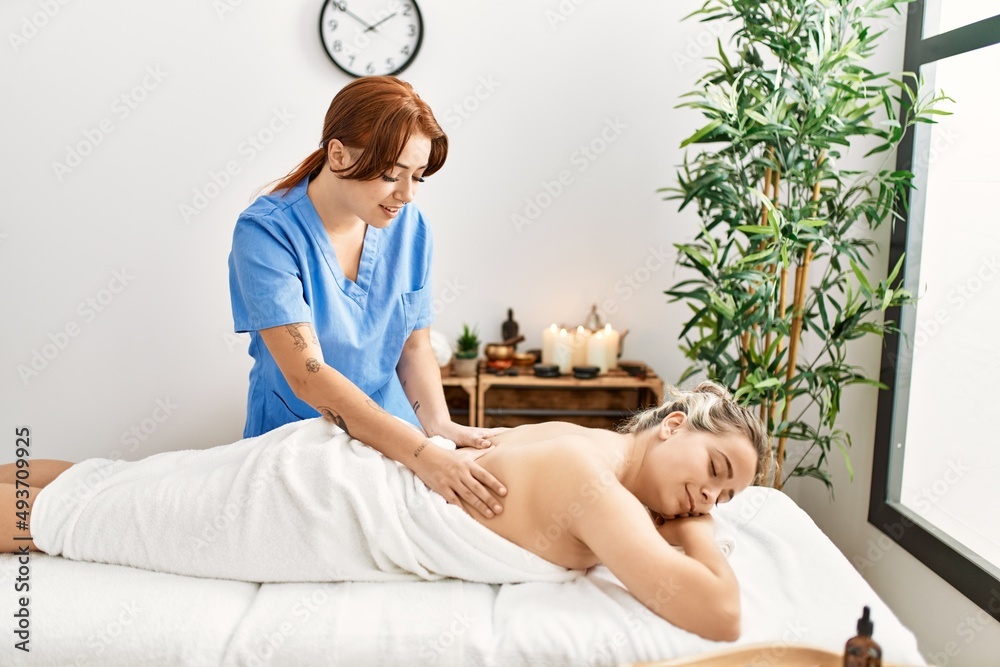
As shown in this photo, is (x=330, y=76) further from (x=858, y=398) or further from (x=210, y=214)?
(x=858, y=398)

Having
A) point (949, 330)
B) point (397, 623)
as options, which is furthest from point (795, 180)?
point (397, 623)

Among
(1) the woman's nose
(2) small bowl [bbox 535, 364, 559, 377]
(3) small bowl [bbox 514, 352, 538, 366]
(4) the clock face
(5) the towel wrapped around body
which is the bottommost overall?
(5) the towel wrapped around body

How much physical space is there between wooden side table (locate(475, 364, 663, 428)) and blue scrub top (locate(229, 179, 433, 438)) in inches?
37.8

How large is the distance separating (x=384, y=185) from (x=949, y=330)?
5.28ft

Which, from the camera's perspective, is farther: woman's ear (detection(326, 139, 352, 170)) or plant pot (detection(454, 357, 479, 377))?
plant pot (detection(454, 357, 479, 377))

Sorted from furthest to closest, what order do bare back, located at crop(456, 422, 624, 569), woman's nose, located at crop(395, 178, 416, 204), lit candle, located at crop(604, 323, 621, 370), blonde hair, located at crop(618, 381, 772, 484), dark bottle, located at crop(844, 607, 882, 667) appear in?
lit candle, located at crop(604, 323, 621, 370) < woman's nose, located at crop(395, 178, 416, 204) < blonde hair, located at crop(618, 381, 772, 484) < bare back, located at crop(456, 422, 624, 569) < dark bottle, located at crop(844, 607, 882, 667)

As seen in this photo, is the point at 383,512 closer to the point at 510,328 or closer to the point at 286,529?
the point at 286,529

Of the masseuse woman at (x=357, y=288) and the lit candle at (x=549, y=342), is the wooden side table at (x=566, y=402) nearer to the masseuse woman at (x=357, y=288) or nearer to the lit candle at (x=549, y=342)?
the lit candle at (x=549, y=342)

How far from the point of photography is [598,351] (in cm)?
290

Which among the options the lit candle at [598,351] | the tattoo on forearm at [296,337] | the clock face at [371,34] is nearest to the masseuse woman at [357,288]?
the tattoo on forearm at [296,337]

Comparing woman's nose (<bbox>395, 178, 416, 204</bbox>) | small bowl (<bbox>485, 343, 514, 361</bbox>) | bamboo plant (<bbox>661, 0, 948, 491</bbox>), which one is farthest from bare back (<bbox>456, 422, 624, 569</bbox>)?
small bowl (<bbox>485, 343, 514, 361</bbox>)

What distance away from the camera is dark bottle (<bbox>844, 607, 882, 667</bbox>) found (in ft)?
3.10

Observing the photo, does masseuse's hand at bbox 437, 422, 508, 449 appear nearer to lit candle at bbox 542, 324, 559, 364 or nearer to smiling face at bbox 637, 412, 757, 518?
smiling face at bbox 637, 412, 757, 518

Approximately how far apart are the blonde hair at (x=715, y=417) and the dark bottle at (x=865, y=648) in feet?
1.57
